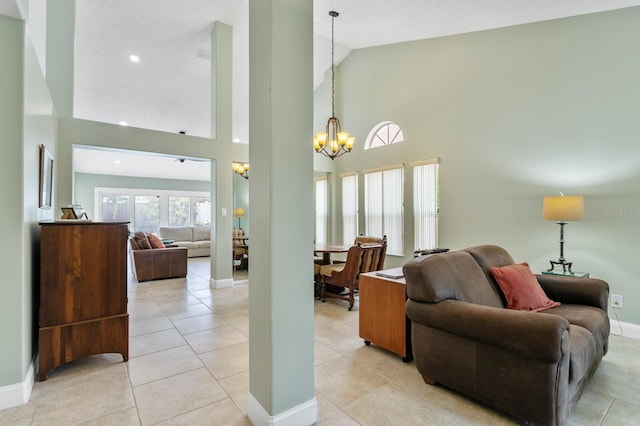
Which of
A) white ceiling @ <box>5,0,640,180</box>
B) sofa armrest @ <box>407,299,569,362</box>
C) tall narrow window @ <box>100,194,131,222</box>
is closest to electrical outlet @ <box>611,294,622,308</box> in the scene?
sofa armrest @ <box>407,299,569,362</box>

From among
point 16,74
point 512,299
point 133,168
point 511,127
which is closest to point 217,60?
point 16,74

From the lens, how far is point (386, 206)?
5.58 metres

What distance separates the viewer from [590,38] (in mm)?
3301

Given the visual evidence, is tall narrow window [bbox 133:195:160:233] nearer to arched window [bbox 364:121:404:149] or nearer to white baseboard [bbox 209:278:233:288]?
white baseboard [bbox 209:278:233:288]

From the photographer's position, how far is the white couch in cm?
917

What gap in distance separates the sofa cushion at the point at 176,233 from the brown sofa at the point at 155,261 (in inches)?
134

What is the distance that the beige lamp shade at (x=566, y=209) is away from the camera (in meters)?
3.06

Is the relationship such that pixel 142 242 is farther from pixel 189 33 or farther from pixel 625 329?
pixel 625 329

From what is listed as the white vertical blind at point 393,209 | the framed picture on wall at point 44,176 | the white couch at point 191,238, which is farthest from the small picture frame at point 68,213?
the white couch at point 191,238

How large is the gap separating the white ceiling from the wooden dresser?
11.5 feet

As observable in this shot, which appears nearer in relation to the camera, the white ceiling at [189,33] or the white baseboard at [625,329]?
the white baseboard at [625,329]

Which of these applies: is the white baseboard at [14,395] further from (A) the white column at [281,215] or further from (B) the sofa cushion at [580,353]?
(B) the sofa cushion at [580,353]

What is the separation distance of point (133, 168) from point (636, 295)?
1124cm

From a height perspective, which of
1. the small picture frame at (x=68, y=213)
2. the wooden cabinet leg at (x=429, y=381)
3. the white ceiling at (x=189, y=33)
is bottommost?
the wooden cabinet leg at (x=429, y=381)
